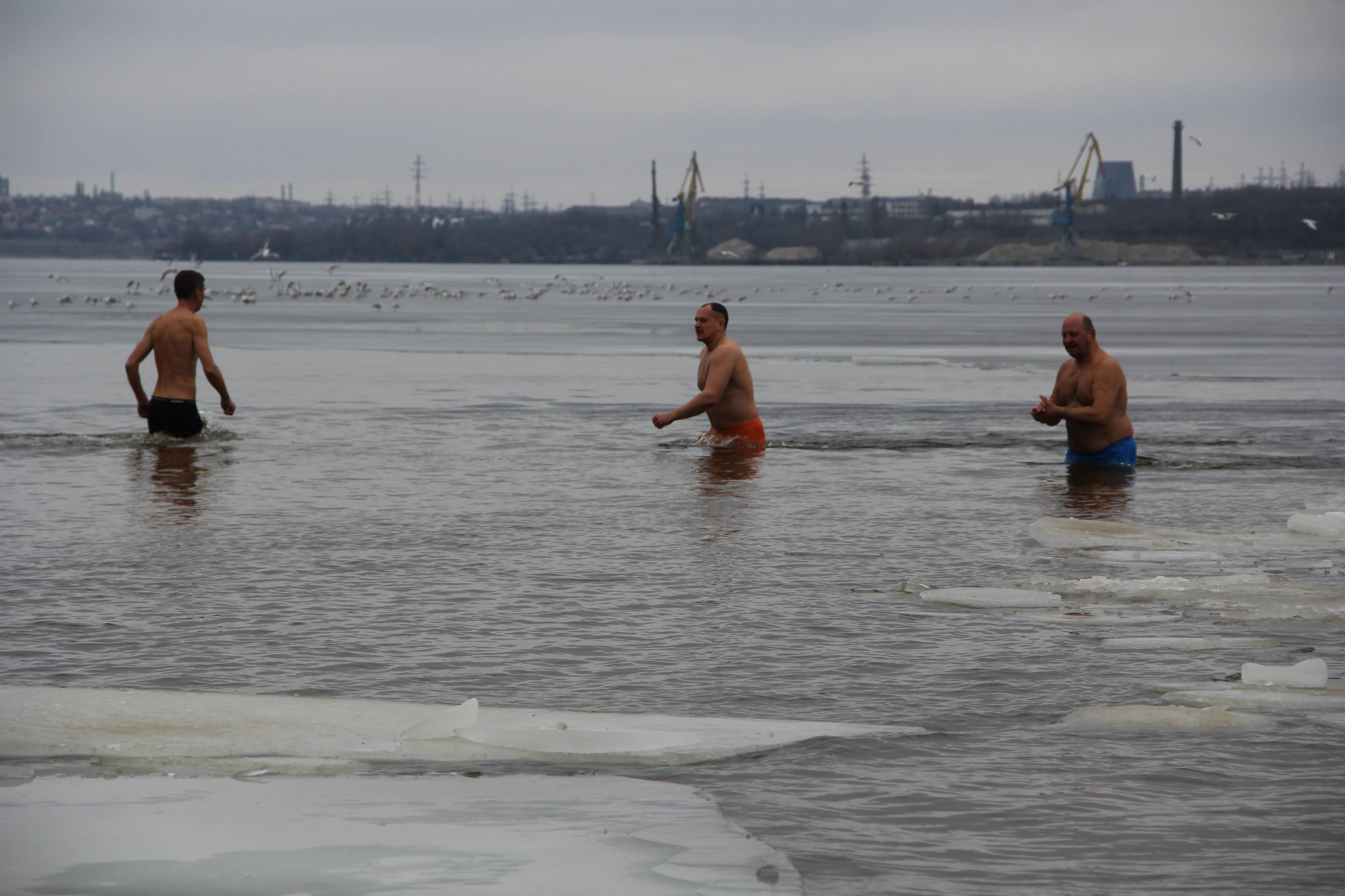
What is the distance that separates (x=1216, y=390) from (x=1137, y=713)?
57.7 feet

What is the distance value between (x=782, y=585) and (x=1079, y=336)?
529 cm

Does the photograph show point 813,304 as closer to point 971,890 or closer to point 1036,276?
Answer: point 971,890

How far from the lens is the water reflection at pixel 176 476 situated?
10586 mm

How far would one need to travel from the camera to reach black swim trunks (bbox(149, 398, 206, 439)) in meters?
14.6

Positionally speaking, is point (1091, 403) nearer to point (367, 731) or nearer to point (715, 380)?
point (715, 380)

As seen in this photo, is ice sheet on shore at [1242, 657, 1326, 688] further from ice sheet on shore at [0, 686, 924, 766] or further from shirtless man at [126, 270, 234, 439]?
shirtless man at [126, 270, 234, 439]

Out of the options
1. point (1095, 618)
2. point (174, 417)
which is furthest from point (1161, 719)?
point (174, 417)

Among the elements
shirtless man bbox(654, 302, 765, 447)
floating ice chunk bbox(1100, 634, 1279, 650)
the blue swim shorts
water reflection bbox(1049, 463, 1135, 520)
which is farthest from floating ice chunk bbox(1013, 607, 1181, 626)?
shirtless man bbox(654, 302, 765, 447)

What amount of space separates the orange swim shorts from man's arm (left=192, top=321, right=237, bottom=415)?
440cm

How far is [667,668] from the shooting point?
614 centimetres

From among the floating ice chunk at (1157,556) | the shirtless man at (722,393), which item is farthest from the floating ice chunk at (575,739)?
the shirtless man at (722,393)

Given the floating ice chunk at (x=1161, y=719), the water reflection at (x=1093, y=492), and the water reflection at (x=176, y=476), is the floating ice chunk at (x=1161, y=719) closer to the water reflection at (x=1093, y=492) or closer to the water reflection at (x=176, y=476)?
the water reflection at (x=1093, y=492)

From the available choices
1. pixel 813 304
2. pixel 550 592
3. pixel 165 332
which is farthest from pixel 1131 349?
pixel 813 304

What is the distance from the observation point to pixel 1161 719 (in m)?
5.29
